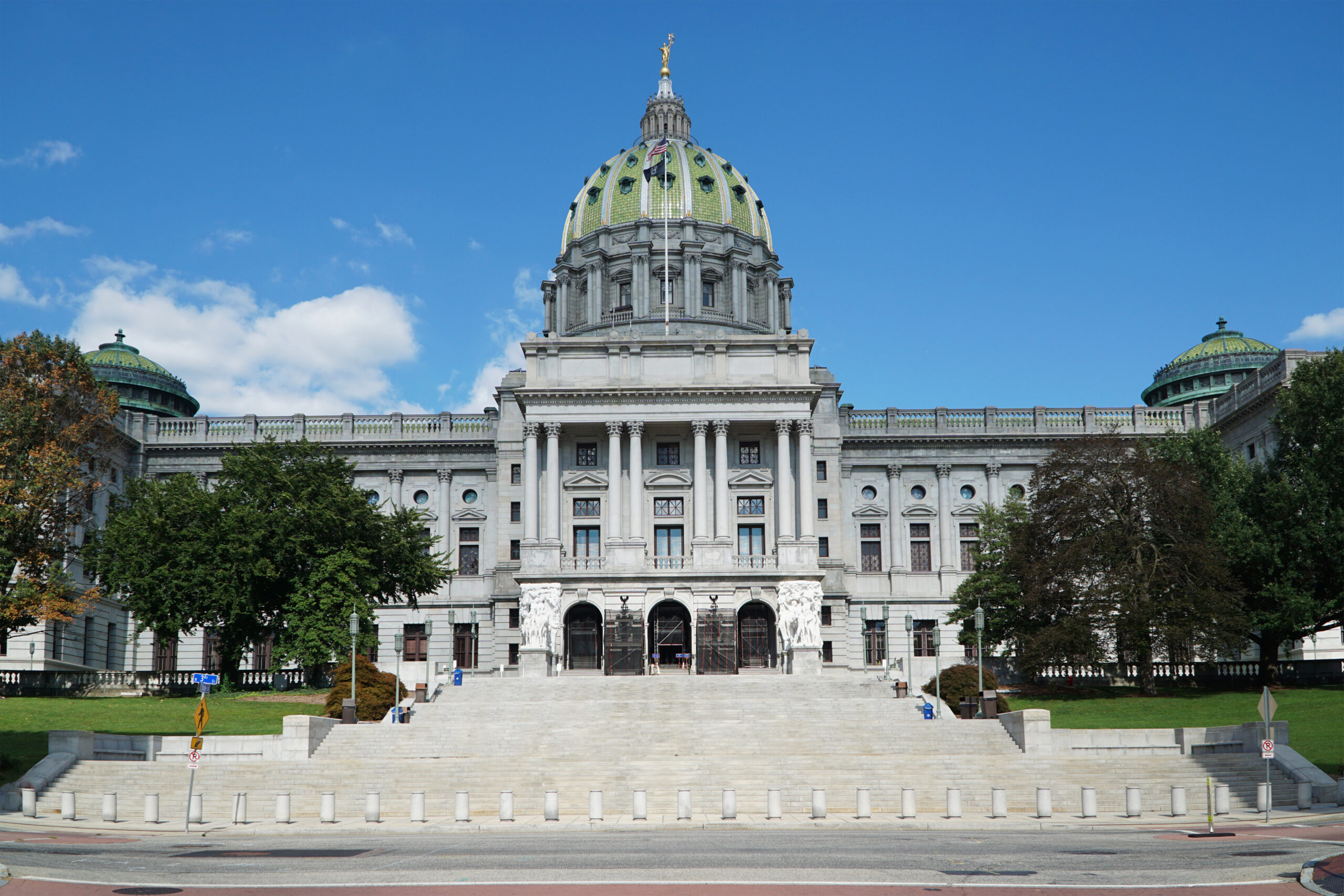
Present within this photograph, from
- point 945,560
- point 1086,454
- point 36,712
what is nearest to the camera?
point 36,712

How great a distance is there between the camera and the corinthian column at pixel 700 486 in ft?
235

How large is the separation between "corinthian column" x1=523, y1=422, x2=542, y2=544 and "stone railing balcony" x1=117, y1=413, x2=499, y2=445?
14500mm

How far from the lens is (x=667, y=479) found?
245 feet

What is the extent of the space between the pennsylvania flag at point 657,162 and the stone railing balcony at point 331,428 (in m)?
21.2

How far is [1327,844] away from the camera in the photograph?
996 inches

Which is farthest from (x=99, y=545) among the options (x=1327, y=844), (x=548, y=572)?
(x=1327, y=844)

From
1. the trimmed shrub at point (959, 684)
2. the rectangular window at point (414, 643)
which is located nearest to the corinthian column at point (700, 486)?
the trimmed shrub at point (959, 684)

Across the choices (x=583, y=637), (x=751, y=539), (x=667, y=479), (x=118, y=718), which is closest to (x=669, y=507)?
(x=667, y=479)

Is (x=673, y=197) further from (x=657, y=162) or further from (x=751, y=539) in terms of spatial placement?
(x=751, y=539)

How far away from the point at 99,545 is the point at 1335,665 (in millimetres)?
56157

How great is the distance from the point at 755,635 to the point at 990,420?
85.4 ft

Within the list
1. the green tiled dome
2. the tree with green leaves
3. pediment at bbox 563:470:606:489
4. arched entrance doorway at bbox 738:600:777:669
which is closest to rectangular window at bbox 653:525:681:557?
pediment at bbox 563:470:606:489

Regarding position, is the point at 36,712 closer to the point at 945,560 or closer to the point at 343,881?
the point at 343,881

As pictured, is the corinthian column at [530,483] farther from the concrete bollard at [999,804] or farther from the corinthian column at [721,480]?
the concrete bollard at [999,804]
